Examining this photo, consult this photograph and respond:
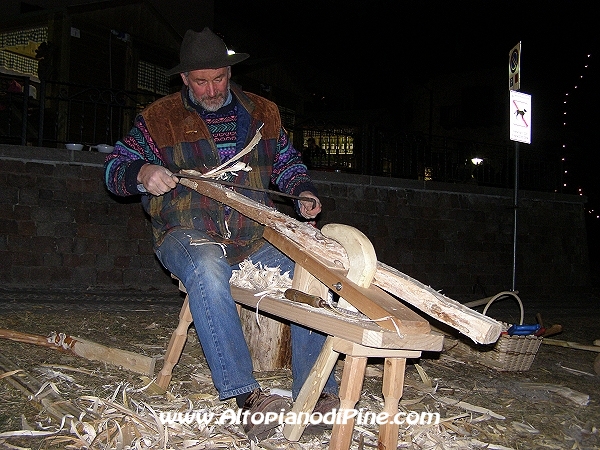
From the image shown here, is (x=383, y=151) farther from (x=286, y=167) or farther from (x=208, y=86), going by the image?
(x=208, y=86)

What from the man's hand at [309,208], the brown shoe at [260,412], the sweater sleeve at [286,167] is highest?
the sweater sleeve at [286,167]

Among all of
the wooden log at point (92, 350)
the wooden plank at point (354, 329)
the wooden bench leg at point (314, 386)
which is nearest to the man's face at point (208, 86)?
the wooden plank at point (354, 329)

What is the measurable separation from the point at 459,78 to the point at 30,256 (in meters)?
25.0

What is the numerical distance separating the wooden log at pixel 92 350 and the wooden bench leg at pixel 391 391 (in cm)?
172

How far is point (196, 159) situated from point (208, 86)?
43 centimetres

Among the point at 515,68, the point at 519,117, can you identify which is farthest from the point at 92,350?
the point at 515,68

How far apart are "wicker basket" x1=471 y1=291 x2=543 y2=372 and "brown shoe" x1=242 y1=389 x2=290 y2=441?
224 centimetres

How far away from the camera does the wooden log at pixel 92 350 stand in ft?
11.4

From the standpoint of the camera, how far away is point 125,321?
5184 mm

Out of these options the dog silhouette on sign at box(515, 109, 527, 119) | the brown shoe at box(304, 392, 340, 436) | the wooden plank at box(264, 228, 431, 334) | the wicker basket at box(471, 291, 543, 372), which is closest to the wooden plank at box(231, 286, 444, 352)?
the wooden plank at box(264, 228, 431, 334)

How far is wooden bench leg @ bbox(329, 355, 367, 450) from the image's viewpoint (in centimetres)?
218

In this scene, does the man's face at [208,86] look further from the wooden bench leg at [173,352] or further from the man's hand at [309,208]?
the wooden bench leg at [173,352]

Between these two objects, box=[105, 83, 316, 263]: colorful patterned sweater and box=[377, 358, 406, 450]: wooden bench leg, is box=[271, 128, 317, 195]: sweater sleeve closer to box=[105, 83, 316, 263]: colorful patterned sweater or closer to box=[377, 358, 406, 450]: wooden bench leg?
box=[105, 83, 316, 263]: colorful patterned sweater

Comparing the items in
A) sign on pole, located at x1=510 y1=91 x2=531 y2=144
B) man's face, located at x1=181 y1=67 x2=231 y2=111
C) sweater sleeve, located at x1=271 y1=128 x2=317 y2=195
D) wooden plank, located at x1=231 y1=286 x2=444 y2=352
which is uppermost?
sign on pole, located at x1=510 y1=91 x2=531 y2=144
